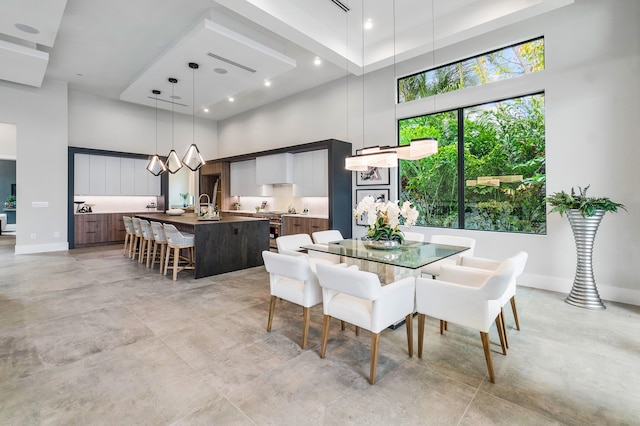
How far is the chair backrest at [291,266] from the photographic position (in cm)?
258

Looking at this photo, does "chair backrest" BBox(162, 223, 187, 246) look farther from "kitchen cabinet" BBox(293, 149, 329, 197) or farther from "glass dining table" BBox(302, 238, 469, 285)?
"kitchen cabinet" BBox(293, 149, 329, 197)

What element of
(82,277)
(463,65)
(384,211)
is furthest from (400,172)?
(82,277)

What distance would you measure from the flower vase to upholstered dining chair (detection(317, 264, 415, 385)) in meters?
2.72

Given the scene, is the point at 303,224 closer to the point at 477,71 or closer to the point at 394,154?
the point at 394,154

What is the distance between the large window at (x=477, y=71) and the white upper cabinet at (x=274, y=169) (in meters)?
3.04

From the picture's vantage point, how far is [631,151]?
3742 mm

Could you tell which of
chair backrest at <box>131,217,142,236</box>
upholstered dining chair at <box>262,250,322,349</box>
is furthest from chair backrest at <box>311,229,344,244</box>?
chair backrest at <box>131,217,142,236</box>

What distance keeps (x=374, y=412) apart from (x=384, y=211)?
196 cm

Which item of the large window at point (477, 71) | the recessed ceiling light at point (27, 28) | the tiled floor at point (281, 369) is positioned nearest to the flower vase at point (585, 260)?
the tiled floor at point (281, 369)

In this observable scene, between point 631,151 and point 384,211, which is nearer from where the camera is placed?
point 384,211

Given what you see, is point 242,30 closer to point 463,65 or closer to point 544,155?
point 463,65

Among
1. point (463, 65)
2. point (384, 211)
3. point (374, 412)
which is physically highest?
point (463, 65)

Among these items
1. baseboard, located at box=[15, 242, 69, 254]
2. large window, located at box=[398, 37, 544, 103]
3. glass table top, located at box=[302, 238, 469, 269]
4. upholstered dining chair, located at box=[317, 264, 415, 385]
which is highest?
large window, located at box=[398, 37, 544, 103]

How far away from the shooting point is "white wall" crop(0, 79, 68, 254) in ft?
22.5
